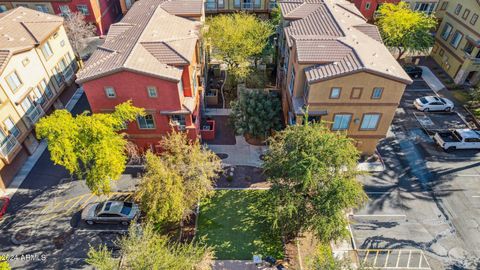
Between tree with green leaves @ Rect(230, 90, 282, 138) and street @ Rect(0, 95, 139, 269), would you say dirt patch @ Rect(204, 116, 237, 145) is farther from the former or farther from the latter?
street @ Rect(0, 95, 139, 269)

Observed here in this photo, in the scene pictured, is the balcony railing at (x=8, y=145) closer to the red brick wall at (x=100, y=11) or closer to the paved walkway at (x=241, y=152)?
the paved walkway at (x=241, y=152)

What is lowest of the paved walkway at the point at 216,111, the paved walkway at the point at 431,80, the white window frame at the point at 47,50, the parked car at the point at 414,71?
the paved walkway at the point at 216,111

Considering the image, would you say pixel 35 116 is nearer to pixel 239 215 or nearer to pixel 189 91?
pixel 189 91

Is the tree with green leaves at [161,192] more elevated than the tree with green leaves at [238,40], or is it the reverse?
the tree with green leaves at [238,40]

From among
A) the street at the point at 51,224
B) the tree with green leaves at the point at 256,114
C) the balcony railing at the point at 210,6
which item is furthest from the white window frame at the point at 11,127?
the balcony railing at the point at 210,6

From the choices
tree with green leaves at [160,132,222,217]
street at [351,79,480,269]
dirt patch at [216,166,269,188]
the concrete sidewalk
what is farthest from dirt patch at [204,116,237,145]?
the concrete sidewalk

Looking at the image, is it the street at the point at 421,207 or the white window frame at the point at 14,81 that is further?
the white window frame at the point at 14,81

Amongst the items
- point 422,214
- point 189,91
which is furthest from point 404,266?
point 189,91
